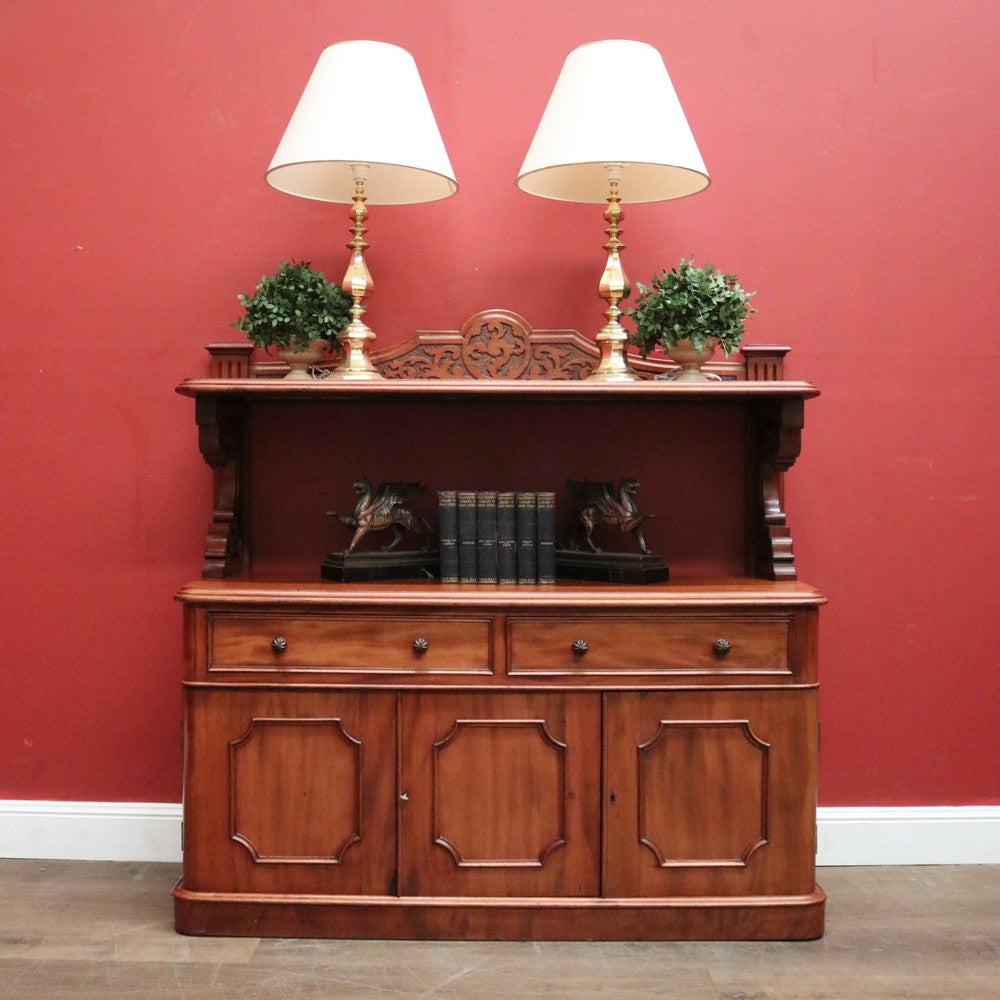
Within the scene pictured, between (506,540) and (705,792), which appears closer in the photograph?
(705,792)

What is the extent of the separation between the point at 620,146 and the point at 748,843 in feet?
5.27

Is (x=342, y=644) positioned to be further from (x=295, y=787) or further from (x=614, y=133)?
(x=614, y=133)

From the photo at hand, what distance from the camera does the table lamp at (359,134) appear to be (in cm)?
236

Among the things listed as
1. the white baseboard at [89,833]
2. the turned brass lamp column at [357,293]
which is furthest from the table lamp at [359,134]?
the white baseboard at [89,833]

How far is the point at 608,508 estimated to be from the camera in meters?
2.54

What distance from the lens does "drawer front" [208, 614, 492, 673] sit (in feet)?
7.61

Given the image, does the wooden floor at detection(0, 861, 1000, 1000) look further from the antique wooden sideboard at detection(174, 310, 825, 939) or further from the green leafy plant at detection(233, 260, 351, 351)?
the green leafy plant at detection(233, 260, 351, 351)

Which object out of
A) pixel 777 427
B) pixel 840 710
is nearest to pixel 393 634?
pixel 777 427

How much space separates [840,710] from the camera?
2.81 metres

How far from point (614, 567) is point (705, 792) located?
22.0 inches

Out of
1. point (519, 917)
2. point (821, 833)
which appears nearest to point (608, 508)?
point (519, 917)

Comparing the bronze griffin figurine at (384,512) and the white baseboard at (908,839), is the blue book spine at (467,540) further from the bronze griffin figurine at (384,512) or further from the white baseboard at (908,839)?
the white baseboard at (908,839)

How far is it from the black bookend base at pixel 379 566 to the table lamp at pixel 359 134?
434 mm

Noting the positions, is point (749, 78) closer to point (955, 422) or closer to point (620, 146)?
point (620, 146)
